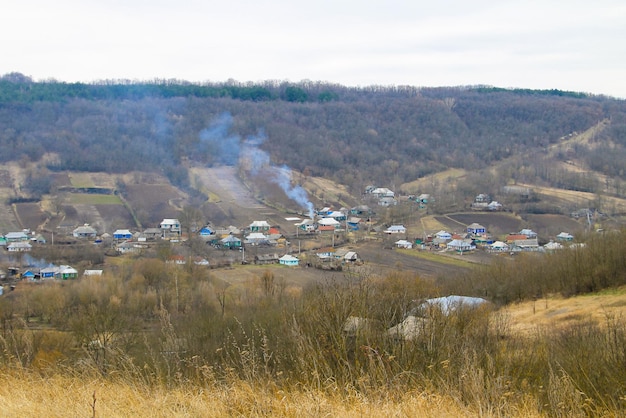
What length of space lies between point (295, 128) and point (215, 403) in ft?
203

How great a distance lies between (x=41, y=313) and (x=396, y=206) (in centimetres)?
2769

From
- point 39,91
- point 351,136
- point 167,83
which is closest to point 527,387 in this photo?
point 351,136

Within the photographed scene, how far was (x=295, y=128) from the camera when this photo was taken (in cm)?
6438


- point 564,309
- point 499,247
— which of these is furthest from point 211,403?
point 499,247

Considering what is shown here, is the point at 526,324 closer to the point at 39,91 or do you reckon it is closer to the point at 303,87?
the point at 39,91

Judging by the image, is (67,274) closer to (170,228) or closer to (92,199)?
(170,228)

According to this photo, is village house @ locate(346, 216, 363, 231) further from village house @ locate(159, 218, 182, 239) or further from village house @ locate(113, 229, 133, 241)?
village house @ locate(113, 229, 133, 241)

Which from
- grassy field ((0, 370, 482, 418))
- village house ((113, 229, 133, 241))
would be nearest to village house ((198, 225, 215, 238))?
village house ((113, 229, 133, 241))

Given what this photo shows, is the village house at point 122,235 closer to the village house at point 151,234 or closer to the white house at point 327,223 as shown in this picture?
the village house at point 151,234

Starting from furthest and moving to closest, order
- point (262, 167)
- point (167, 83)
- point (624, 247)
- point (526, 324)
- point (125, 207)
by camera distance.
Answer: point (167, 83) → point (262, 167) → point (125, 207) → point (624, 247) → point (526, 324)

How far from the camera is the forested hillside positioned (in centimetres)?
5156

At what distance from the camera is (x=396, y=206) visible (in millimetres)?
42375

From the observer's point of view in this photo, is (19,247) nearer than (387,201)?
Yes

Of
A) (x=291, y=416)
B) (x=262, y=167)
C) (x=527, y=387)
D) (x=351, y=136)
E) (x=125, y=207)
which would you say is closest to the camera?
(x=291, y=416)
